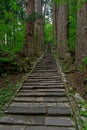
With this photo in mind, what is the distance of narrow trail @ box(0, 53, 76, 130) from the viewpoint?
4.64m

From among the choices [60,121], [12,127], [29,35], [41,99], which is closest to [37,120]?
[60,121]

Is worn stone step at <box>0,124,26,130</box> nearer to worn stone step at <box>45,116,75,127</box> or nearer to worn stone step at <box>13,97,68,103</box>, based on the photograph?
worn stone step at <box>45,116,75,127</box>

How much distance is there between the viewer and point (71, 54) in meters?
13.6

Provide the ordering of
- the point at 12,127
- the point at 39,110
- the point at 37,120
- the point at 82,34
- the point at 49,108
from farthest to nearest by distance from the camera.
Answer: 1. the point at 82,34
2. the point at 49,108
3. the point at 39,110
4. the point at 37,120
5. the point at 12,127

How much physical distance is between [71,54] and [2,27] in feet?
16.1

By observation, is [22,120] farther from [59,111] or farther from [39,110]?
[59,111]

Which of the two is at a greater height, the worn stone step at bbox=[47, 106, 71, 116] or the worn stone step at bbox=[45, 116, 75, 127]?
the worn stone step at bbox=[47, 106, 71, 116]

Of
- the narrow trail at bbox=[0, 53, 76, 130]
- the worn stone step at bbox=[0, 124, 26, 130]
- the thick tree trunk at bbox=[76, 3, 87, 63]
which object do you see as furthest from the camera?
the thick tree trunk at bbox=[76, 3, 87, 63]

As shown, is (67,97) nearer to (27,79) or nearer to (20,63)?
(27,79)

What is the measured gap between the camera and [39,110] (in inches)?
217

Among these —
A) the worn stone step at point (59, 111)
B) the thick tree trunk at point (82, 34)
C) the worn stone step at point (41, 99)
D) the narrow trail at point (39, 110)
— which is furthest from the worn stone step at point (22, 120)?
the thick tree trunk at point (82, 34)

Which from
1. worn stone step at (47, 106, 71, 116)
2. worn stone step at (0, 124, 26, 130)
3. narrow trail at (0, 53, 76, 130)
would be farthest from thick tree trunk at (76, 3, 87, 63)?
worn stone step at (0, 124, 26, 130)

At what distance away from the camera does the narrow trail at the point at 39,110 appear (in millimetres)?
4641

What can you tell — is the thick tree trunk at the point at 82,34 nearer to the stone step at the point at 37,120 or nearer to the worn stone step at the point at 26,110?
the worn stone step at the point at 26,110
